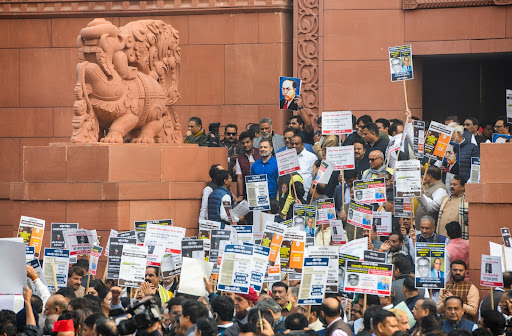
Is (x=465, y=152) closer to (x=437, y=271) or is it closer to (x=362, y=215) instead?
(x=362, y=215)

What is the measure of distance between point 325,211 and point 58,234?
3.57 meters

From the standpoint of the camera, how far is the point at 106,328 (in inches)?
401

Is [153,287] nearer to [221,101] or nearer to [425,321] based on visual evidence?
[425,321]

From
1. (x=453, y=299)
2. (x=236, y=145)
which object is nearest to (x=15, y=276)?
(x=453, y=299)

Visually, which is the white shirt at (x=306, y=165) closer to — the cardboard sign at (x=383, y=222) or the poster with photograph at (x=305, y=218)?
the poster with photograph at (x=305, y=218)

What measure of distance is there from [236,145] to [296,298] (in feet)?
22.9

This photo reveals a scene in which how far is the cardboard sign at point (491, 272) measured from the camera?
517 inches

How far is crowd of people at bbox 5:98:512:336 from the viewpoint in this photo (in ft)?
36.2

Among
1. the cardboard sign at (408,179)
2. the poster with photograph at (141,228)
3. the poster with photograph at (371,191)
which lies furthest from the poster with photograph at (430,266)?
the poster with photograph at (141,228)

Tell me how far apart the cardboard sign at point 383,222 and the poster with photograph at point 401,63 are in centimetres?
250

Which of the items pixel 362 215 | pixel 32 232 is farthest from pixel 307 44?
pixel 32 232

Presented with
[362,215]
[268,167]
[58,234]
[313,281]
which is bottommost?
[313,281]

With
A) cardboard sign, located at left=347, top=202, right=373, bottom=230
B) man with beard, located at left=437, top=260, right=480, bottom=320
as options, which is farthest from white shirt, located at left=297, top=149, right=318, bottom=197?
man with beard, located at left=437, top=260, right=480, bottom=320

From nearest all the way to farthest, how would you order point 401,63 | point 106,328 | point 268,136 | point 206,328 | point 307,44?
point 106,328 < point 206,328 < point 401,63 < point 268,136 < point 307,44
